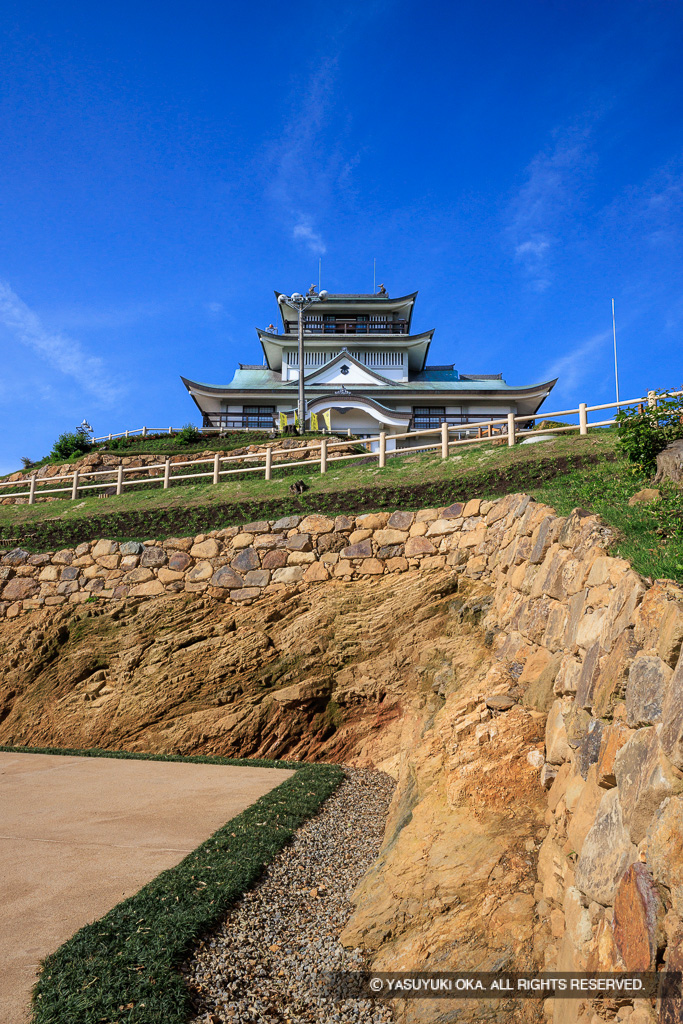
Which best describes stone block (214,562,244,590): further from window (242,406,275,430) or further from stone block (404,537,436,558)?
window (242,406,275,430)

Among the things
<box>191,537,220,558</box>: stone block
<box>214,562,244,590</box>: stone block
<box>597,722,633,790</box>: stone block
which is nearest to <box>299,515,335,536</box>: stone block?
<box>214,562,244,590</box>: stone block

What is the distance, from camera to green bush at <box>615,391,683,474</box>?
23.7 ft

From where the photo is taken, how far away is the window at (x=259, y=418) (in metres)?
33.7

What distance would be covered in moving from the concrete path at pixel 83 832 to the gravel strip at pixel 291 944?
0.95 metres

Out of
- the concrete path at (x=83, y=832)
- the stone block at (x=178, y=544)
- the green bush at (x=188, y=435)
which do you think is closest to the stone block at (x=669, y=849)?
the concrete path at (x=83, y=832)

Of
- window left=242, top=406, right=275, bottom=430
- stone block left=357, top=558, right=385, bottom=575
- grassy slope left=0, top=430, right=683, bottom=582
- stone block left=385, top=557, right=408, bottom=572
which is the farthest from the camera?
window left=242, top=406, right=275, bottom=430

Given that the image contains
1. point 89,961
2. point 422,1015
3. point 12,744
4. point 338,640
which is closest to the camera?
point 422,1015

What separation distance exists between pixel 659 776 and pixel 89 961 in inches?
144

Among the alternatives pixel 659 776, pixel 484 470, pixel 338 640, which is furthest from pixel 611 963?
pixel 484 470

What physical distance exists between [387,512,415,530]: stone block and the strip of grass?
18.3ft

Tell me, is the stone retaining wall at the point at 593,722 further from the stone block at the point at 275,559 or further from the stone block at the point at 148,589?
the stone block at the point at 148,589

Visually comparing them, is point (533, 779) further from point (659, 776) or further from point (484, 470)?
point (484, 470)

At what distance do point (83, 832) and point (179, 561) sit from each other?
6.54 metres

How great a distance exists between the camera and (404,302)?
40375 millimetres
